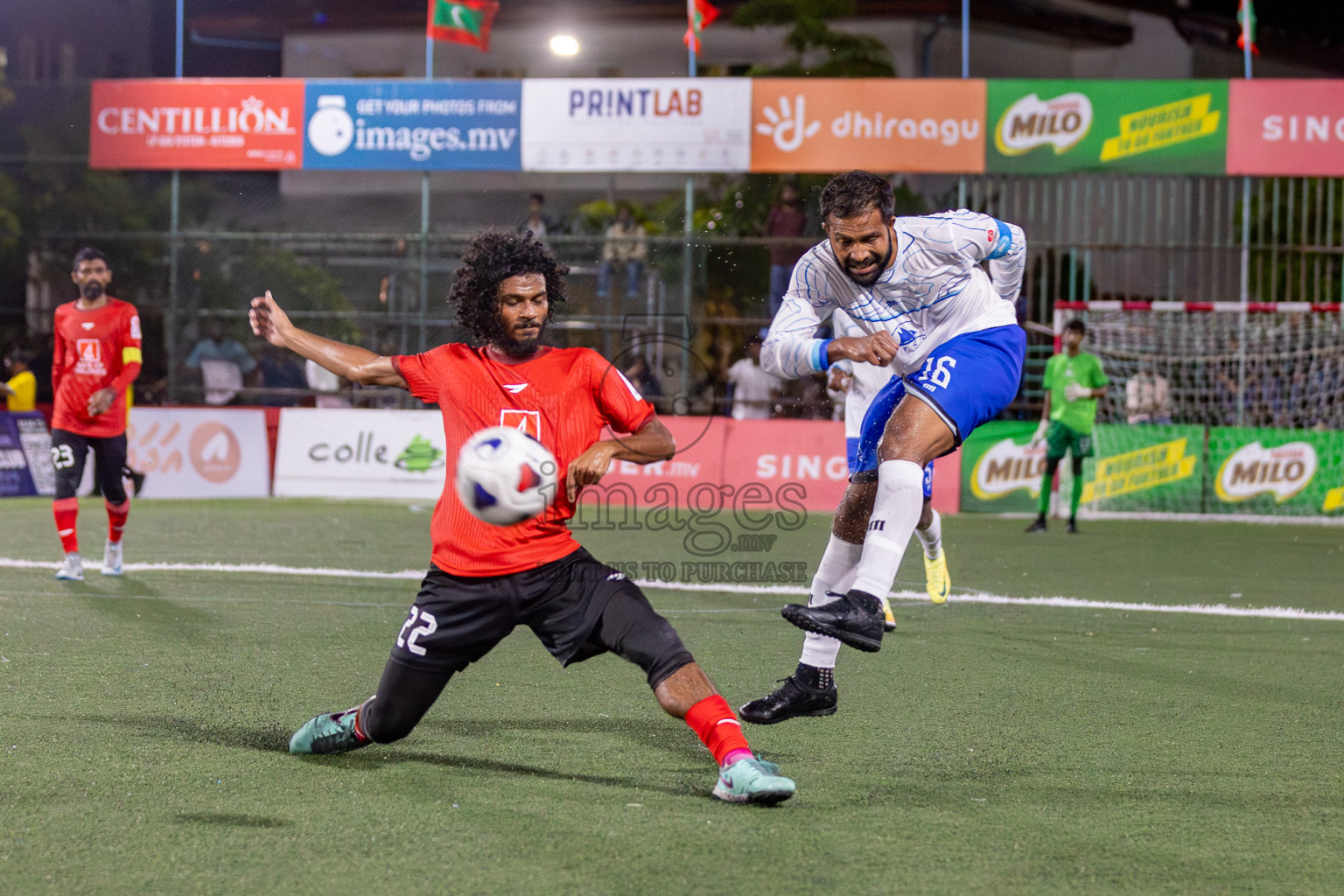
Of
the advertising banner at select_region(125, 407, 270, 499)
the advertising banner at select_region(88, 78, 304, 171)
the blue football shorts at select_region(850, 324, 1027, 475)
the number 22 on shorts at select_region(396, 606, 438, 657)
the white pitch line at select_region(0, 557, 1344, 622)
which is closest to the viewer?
the number 22 on shorts at select_region(396, 606, 438, 657)

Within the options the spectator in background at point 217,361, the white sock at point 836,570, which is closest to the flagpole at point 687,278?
the spectator in background at point 217,361

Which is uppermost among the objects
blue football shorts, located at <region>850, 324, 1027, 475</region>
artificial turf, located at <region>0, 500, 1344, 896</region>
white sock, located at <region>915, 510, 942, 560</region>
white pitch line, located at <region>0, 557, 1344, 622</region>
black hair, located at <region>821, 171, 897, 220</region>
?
black hair, located at <region>821, 171, 897, 220</region>

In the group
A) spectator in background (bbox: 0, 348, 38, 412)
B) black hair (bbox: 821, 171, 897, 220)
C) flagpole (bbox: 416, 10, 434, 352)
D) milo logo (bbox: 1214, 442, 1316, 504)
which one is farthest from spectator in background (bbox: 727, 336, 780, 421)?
black hair (bbox: 821, 171, 897, 220)

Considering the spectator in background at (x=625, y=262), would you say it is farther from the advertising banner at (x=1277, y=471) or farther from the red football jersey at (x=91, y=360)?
the red football jersey at (x=91, y=360)

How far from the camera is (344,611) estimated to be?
24.8 ft

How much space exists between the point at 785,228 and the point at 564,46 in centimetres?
1314

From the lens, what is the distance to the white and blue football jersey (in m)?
4.84

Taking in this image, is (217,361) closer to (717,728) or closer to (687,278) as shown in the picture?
→ (687,278)

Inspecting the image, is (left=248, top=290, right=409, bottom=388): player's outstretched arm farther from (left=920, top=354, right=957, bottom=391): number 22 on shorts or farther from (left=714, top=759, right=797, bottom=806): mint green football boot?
(left=920, top=354, right=957, bottom=391): number 22 on shorts

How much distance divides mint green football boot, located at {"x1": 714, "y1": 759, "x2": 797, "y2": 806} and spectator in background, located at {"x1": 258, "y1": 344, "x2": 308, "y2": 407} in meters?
15.0

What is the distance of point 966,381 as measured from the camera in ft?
15.6

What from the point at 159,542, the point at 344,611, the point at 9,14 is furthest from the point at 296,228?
the point at 9,14

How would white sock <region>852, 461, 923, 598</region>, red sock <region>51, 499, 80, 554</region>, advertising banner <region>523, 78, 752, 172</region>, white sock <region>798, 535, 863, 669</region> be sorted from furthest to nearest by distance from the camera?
advertising banner <region>523, 78, 752, 172</region>, red sock <region>51, 499, 80, 554</region>, white sock <region>798, 535, 863, 669</region>, white sock <region>852, 461, 923, 598</region>

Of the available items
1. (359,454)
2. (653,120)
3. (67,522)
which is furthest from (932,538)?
(653,120)
